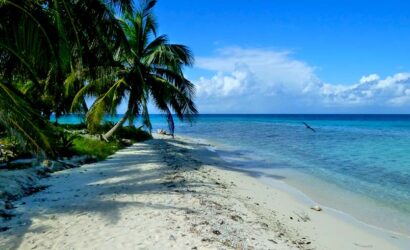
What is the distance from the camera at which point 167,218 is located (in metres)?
6.35

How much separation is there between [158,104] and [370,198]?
32.9 ft

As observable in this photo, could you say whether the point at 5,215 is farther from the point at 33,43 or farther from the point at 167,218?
the point at 33,43

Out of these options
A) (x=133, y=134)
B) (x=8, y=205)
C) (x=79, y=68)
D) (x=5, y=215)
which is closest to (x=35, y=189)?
(x=8, y=205)

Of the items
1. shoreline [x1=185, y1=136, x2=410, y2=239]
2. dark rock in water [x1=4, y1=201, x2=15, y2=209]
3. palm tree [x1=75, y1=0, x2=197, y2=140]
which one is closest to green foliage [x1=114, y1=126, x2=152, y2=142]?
palm tree [x1=75, y1=0, x2=197, y2=140]

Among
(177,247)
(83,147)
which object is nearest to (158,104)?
(83,147)

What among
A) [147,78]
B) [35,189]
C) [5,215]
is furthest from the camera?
[147,78]

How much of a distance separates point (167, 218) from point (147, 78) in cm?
1168

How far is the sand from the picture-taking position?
550 cm

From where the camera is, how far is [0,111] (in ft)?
17.7

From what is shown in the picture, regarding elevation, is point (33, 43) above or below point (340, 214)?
above

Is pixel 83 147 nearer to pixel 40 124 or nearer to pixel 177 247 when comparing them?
pixel 40 124

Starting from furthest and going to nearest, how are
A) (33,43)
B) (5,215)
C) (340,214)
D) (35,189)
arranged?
(340,214) → (35,189) → (5,215) → (33,43)

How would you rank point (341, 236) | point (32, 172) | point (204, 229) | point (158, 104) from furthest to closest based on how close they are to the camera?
1. point (158, 104)
2. point (32, 172)
3. point (341, 236)
4. point (204, 229)

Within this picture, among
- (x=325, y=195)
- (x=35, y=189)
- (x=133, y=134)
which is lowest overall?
(x=325, y=195)
